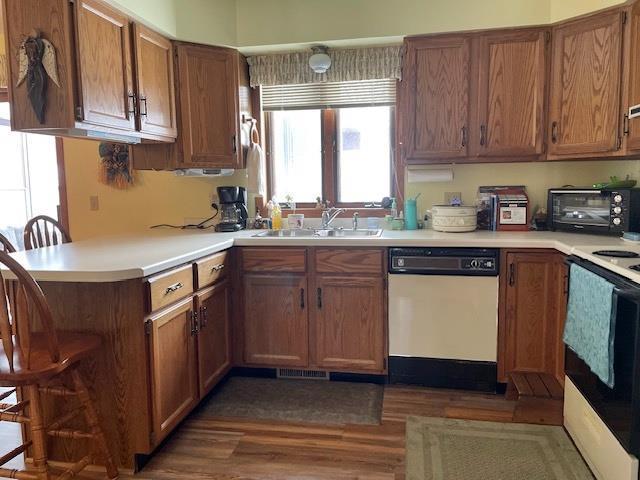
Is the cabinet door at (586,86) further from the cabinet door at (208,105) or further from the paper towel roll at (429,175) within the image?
the cabinet door at (208,105)

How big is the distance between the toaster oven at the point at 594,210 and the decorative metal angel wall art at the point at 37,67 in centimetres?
277

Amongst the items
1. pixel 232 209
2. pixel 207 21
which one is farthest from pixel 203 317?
pixel 207 21

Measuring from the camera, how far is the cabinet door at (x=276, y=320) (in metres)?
2.79

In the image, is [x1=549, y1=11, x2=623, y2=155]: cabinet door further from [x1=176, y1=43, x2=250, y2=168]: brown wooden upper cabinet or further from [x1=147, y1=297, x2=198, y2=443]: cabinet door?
[x1=147, y1=297, x2=198, y2=443]: cabinet door

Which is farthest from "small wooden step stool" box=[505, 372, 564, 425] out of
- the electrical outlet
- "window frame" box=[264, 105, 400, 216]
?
"window frame" box=[264, 105, 400, 216]

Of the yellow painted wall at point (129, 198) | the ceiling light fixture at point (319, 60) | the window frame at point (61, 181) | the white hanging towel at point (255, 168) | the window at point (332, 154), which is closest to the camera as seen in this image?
the ceiling light fixture at point (319, 60)

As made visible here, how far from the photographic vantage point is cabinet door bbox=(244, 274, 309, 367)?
2787mm

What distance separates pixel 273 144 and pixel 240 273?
3.66ft

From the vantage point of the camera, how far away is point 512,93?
9.25 ft

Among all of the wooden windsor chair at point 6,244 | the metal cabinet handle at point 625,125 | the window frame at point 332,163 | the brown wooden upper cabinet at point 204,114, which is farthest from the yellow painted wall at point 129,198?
the metal cabinet handle at point 625,125

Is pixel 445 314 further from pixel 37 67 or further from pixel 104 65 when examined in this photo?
pixel 37 67

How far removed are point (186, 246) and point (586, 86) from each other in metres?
2.37

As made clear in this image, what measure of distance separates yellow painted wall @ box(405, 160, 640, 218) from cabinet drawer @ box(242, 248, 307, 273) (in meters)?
0.97

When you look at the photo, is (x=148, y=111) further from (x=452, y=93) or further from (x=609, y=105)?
(x=609, y=105)
